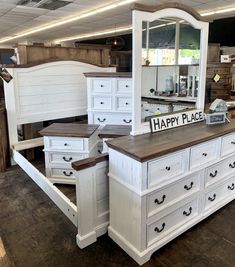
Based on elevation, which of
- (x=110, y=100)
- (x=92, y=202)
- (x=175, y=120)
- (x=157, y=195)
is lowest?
(x=92, y=202)

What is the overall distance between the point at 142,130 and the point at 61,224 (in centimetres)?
102

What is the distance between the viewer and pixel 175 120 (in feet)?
7.20

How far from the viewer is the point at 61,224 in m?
2.14

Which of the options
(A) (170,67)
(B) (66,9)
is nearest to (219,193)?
(A) (170,67)

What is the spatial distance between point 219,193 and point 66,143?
1.55 metres

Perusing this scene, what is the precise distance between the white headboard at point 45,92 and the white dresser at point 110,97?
573 mm

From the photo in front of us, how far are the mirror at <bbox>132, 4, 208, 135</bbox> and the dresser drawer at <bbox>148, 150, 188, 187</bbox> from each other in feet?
1.15

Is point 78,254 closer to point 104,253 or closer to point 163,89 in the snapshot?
point 104,253

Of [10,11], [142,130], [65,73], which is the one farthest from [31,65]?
[10,11]

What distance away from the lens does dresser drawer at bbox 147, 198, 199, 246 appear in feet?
5.78

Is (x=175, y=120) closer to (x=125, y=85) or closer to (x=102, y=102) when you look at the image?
(x=125, y=85)

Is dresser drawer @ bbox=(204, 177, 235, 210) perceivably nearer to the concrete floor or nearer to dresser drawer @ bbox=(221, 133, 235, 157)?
the concrete floor

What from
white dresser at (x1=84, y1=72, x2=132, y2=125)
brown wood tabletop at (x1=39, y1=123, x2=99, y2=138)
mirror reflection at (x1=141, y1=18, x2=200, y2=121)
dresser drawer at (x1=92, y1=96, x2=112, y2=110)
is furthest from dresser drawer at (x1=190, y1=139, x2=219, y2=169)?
dresser drawer at (x1=92, y1=96, x2=112, y2=110)

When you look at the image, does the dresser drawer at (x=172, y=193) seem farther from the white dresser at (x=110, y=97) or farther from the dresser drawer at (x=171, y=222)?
the white dresser at (x=110, y=97)
